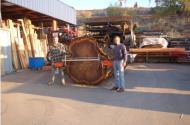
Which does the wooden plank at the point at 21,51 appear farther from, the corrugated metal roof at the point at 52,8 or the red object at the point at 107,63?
the red object at the point at 107,63

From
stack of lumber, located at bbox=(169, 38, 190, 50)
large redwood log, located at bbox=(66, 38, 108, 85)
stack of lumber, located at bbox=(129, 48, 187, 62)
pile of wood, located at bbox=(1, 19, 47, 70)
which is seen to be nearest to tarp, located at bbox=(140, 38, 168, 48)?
stack of lumber, located at bbox=(129, 48, 187, 62)

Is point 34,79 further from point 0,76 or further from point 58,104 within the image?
point 58,104

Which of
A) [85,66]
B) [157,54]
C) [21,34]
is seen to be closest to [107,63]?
[85,66]

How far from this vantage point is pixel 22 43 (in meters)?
19.7

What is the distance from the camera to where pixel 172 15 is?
6397cm

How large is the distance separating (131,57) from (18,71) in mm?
6192

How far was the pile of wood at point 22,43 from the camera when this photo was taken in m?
18.3

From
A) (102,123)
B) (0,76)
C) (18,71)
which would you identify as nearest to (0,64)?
(0,76)

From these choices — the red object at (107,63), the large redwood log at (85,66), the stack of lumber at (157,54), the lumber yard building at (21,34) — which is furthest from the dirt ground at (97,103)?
the stack of lumber at (157,54)

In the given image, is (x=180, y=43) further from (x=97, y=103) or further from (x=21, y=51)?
(x=97, y=103)

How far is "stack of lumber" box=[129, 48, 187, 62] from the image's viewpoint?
71.1 feet

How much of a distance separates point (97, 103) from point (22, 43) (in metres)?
10.9

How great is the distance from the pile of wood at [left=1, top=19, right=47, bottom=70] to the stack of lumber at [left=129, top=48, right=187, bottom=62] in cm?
620

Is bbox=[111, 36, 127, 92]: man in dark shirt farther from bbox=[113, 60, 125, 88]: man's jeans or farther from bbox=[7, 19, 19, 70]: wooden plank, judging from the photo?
bbox=[7, 19, 19, 70]: wooden plank
